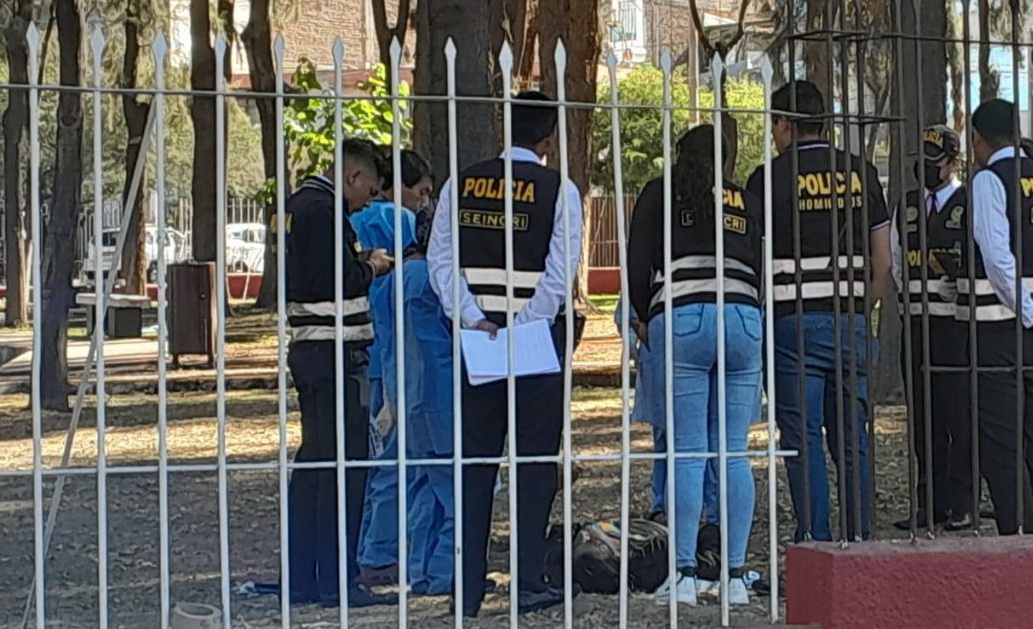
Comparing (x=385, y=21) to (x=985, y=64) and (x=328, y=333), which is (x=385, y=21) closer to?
(x=985, y=64)

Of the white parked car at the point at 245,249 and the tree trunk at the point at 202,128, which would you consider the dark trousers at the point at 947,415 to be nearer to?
the tree trunk at the point at 202,128

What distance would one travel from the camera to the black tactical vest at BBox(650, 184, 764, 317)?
595 cm

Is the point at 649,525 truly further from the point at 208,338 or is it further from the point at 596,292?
the point at 596,292

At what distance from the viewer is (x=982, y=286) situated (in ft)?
21.3

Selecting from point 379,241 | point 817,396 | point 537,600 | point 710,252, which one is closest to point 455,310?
point 710,252

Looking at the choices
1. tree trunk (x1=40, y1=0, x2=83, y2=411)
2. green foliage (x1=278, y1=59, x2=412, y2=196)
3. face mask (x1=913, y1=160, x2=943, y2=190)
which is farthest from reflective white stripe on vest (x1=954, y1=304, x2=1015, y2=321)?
green foliage (x1=278, y1=59, x2=412, y2=196)

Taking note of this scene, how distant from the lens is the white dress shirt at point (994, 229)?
6.07 meters

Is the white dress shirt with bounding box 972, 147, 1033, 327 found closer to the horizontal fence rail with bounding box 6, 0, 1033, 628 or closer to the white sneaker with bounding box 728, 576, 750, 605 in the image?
the horizontal fence rail with bounding box 6, 0, 1033, 628

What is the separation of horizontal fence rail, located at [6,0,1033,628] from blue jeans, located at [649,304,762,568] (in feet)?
0.04

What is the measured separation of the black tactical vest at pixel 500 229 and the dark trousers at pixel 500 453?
0.33 m

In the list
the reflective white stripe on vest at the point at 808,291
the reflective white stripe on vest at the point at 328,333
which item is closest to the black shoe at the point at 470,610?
the reflective white stripe on vest at the point at 328,333

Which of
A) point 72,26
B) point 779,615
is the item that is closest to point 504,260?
point 779,615

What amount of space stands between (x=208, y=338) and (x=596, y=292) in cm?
1786

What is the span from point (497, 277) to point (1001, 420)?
2.28m
